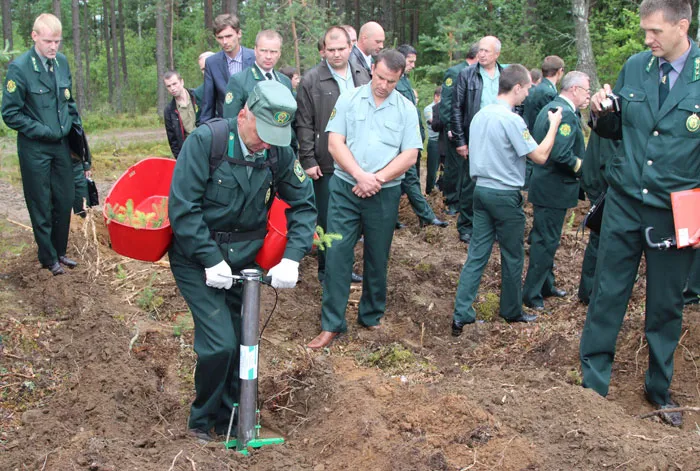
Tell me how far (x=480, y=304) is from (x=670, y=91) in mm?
3066

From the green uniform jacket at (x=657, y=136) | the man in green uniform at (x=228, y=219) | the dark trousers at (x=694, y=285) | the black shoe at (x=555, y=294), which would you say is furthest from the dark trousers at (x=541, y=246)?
the man in green uniform at (x=228, y=219)

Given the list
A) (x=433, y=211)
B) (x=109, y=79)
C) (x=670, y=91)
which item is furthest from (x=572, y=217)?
(x=109, y=79)

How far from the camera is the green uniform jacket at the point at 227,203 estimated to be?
148 inches

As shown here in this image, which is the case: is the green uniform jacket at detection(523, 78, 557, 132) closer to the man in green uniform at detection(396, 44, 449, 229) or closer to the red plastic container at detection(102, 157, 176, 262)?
the man in green uniform at detection(396, 44, 449, 229)

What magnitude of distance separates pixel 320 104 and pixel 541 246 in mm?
2424

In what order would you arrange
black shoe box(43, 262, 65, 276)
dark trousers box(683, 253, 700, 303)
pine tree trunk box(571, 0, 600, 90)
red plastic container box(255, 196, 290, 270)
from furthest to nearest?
pine tree trunk box(571, 0, 600, 90) < black shoe box(43, 262, 65, 276) < dark trousers box(683, 253, 700, 303) < red plastic container box(255, 196, 290, 270)

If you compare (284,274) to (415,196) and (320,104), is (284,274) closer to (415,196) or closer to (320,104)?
(320,104)

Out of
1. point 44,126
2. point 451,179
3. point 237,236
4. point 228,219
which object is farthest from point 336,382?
point 451,179

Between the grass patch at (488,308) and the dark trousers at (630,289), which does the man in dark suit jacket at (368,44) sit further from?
the dark trousers at (630,289)

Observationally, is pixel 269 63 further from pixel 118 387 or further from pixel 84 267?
pixel 118 387

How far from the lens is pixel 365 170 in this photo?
5734 mm

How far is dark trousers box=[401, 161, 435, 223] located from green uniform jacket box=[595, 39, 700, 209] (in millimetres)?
4712

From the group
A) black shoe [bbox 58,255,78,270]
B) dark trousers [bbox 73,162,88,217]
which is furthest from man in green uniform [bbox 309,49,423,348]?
dark trousers [bbox 73,162,88,217]

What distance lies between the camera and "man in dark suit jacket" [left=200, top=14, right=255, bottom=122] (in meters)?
7.46
